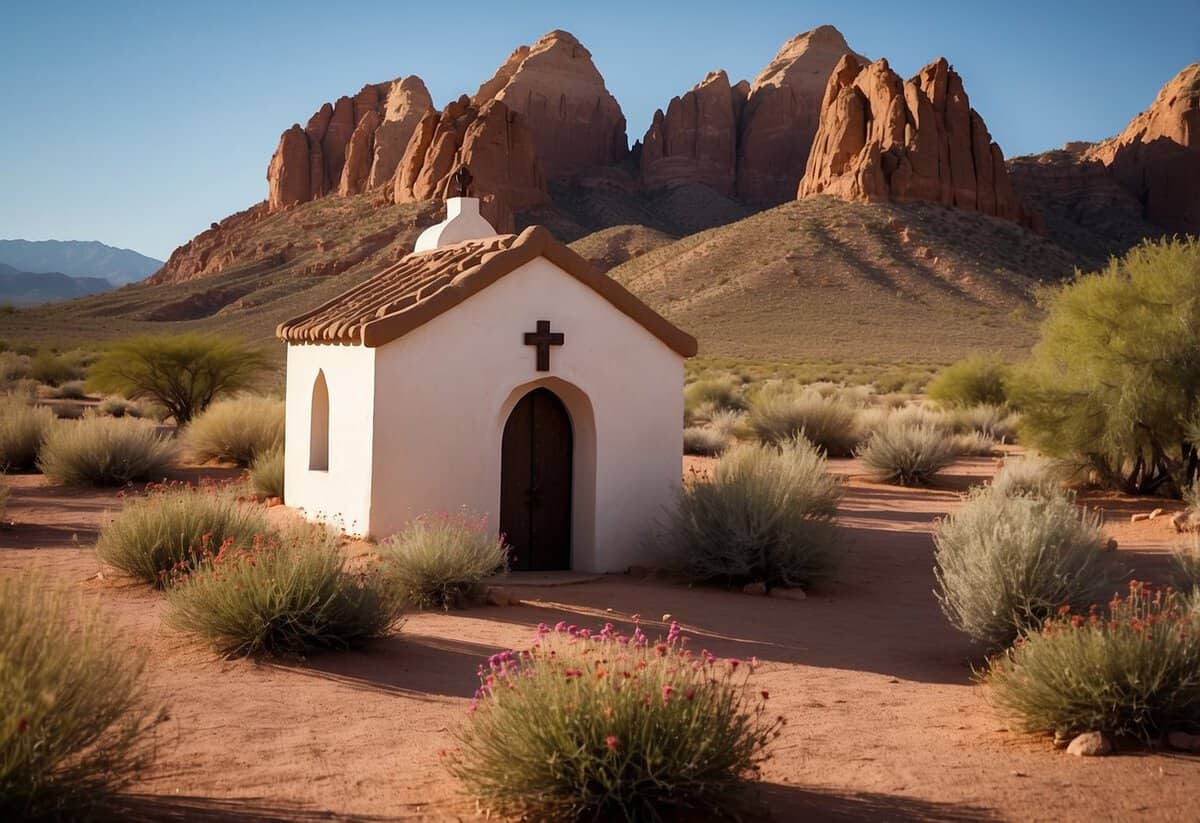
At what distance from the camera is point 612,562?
41.3 feet

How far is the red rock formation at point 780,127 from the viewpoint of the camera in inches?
4414

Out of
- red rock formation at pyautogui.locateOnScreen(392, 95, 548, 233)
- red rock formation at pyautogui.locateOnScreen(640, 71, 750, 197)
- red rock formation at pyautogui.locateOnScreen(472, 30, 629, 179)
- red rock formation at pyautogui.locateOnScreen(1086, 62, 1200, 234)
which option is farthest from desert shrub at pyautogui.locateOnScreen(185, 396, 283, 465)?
red rock formation at pyautogui.locateOnScreen(640, 71, 750, 197)

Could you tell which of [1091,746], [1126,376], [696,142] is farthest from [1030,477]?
[696,142]

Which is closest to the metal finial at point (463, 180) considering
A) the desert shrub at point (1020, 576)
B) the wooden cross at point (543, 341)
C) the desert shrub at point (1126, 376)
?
the wooden cross at point (543, 341)

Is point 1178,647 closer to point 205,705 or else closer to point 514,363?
point 205,705

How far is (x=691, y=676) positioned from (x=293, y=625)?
394 cm

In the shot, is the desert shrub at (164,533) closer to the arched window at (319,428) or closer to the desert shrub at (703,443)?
the arched window at (319,428)

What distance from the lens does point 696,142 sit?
370ft

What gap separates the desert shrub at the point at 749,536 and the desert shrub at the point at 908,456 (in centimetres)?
818

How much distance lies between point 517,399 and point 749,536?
2.76m

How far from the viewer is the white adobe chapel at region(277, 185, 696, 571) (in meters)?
11.7

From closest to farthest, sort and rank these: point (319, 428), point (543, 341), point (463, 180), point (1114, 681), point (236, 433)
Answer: point (1114, 681), point (543, 341), point (319, 428), point (463, 180), point (236, 433)

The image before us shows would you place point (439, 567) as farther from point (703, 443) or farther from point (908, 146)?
point (908, 146)

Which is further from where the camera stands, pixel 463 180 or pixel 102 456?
pixel 102 456
